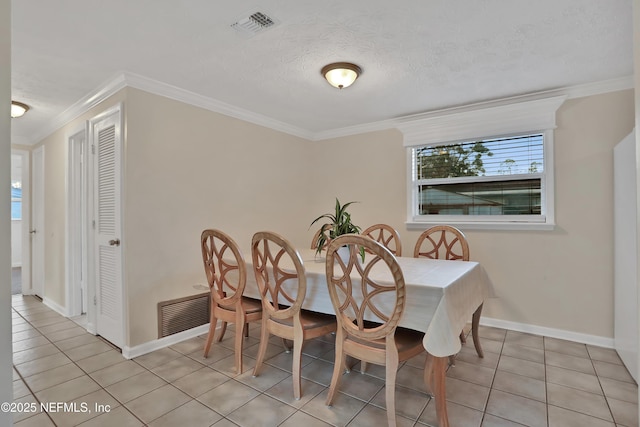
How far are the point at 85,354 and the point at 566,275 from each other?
4226 millimetres

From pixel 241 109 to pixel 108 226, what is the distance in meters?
1.73

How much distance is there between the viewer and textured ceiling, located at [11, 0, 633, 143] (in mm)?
1776

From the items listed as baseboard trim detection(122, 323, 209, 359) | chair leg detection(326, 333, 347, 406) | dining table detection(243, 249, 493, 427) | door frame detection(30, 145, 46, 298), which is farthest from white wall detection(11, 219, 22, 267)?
chair leg detection(326, 333, 347, 406)

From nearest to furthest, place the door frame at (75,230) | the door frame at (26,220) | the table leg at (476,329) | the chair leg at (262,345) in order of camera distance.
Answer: the chair leg at (262,345), the table leg at (476,329), the door frame at (75,230), the door frame at (26,220)

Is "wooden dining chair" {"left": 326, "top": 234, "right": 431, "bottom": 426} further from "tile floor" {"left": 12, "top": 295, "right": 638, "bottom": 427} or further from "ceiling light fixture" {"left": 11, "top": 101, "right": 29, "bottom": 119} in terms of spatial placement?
"ceiling light fixture" {"left": 11, "top": 101, "right": 29, "bottom": 119}

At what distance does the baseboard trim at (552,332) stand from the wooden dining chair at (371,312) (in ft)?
6.11

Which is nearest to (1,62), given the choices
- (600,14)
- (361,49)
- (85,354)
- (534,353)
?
(361,49)

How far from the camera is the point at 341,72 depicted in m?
2.41

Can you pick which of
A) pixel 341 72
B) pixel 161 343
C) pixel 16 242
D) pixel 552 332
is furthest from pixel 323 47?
pixel 16 242

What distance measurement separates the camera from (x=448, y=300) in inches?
64.8

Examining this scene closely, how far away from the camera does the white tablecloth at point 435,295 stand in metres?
1.61

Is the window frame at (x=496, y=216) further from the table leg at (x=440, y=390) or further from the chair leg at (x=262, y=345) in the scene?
the chair leg at (x=262, y=345)

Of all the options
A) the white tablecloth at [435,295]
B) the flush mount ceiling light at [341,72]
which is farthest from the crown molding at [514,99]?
the white tablecloth at [435,295]

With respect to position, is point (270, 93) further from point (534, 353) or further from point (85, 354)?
point (534, 353)
